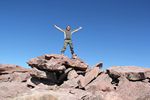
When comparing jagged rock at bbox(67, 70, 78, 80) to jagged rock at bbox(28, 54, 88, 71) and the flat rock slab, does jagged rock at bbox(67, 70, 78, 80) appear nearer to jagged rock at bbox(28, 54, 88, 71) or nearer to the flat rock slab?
jagged rock at bbox(28, 54, 88, 71)

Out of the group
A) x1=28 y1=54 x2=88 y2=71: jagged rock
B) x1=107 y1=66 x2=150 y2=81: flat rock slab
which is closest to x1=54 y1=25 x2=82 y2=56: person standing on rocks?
x1=28 y1=54 x2=88 y2=71: jagged rock

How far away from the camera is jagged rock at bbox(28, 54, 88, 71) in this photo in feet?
95.6

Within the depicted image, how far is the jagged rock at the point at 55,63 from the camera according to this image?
29125 millimetres

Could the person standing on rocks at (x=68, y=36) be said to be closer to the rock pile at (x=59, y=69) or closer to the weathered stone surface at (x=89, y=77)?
the rock pile at (x=59, y=69)

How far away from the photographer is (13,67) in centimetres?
3312

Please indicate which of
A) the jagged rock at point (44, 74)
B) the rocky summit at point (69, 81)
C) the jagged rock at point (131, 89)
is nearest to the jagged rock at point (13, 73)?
the rocky summit at point (69, 81)

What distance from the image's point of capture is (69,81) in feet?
92.3

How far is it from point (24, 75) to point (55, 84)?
4164 millimetres

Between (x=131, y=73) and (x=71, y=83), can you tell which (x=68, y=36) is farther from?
(x=131, y=73)

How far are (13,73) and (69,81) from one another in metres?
7.78

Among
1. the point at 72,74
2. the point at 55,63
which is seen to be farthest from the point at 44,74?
the point at 72,74

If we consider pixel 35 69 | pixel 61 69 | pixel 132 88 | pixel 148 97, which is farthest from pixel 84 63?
pixel 148 97

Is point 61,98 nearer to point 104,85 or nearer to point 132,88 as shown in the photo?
point 104,85

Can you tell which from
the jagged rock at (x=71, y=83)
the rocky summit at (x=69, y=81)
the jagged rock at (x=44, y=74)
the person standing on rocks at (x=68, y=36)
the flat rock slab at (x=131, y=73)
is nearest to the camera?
the rocky summit at (x=69, y=81)
